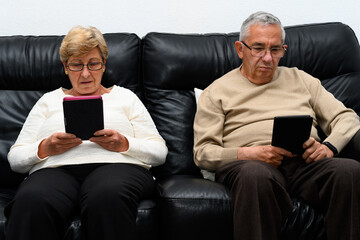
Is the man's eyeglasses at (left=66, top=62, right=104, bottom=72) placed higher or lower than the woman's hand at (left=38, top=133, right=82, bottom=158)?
higher

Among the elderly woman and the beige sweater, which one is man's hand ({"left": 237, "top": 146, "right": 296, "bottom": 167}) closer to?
the beige sweater

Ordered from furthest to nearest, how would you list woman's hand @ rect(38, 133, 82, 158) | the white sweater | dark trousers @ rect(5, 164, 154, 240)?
the white sweater → woman's hand @ rect(38, 133, 82, 158) → dark trousers @ rect(5, 164, 154, 240)

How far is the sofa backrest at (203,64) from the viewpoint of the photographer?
2.27 m

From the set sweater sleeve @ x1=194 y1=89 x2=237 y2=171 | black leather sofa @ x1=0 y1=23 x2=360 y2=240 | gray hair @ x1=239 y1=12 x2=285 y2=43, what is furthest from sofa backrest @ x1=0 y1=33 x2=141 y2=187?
gray hair @ x1=239 y1=12 x2=285 y2=43

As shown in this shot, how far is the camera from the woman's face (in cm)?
201

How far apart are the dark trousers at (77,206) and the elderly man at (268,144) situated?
0.36 m

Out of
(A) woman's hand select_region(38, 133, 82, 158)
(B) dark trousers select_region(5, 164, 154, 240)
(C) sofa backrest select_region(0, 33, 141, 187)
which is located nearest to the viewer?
(B) dark trousers select_region(5, 164, 154, 240)

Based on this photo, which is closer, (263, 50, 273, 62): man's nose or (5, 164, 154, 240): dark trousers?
(5, 164, 154, 240): dark trousers

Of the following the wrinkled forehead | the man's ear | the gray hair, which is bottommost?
the man's ear

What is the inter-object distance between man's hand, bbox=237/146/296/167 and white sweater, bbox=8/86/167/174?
336 millimetres

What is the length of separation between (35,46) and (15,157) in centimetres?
64

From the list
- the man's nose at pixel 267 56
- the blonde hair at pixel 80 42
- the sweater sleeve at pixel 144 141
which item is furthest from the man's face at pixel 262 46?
the blonde hair at pixel 80 42

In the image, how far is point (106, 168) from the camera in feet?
5.83

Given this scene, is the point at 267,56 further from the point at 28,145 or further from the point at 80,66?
the point at 28,145
